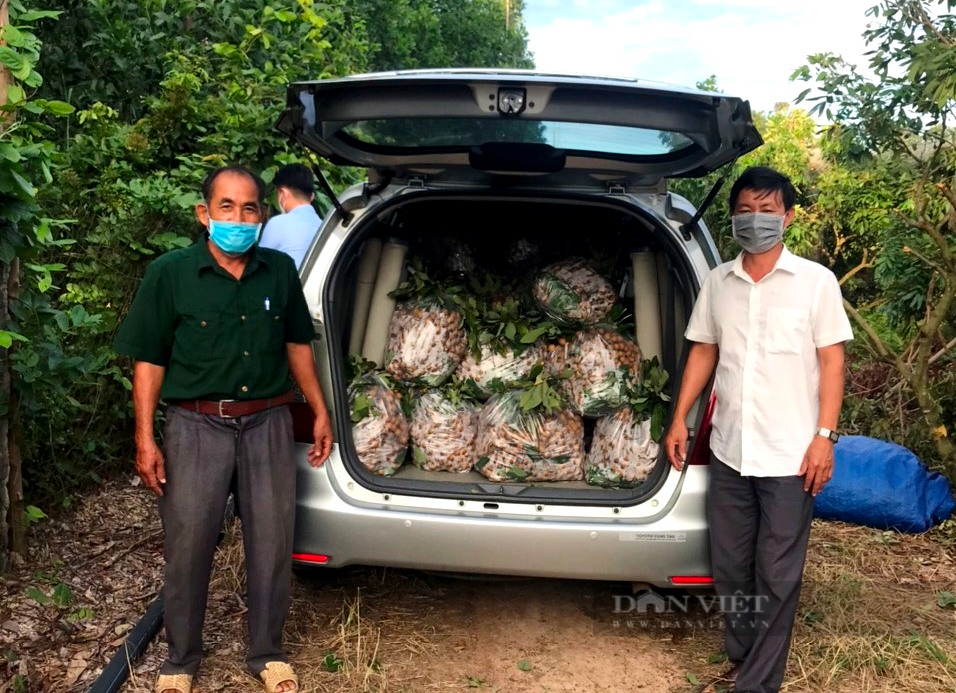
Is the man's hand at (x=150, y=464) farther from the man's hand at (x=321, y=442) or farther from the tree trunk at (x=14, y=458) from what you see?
the tree trunk at (x=14, y=458)

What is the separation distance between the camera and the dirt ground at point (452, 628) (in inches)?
124

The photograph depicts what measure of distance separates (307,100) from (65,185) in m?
2.91

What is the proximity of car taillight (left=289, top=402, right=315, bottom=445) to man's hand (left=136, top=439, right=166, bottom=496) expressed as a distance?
50cm

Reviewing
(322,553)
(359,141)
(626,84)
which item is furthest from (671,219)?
(322,553)

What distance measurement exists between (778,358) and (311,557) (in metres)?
1.76

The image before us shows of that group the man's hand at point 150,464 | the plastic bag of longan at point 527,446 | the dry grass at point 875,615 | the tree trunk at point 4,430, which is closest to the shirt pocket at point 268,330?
the man's hand at point 150,464

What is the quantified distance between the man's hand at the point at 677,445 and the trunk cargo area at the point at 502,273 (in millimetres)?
70

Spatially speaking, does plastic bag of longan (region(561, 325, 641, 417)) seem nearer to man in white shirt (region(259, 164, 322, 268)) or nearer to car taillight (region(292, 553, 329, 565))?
car taillight (region(292, 553, 329, 565))

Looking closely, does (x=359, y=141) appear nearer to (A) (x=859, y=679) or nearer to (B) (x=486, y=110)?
(B) (x=486, y=110)

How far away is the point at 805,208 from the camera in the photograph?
1189 cm

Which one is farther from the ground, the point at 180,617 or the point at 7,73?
the point at 7,73

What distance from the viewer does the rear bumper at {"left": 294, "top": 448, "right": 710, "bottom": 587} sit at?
300cm

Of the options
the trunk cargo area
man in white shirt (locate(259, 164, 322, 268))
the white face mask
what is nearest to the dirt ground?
the trunk cargo area

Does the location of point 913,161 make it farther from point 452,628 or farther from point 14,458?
point 14,458
